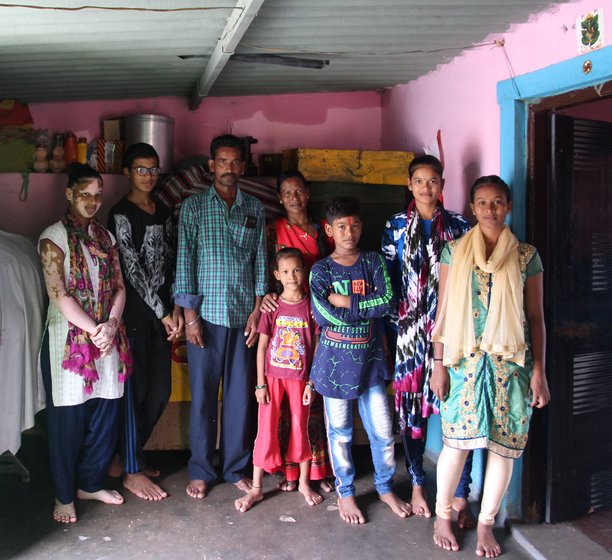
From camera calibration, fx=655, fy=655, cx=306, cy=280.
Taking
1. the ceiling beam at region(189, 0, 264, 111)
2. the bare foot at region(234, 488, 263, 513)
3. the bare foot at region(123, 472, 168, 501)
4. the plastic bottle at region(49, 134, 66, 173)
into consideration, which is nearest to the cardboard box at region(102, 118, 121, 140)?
the plastic bottle at region(49, 134, 66, 173)

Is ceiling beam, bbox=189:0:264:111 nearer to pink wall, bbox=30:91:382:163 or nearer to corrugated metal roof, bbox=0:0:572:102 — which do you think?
corrugated metal roof, bbox=0:0:572:102

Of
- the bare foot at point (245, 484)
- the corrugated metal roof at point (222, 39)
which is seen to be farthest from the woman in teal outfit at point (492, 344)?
the bare foot at point (245, 484)

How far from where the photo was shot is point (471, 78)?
12.2 ft

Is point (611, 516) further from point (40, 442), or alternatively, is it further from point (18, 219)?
point (18, 219)

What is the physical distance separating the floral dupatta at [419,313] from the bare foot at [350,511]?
1.60 ft

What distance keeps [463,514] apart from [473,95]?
2275mm

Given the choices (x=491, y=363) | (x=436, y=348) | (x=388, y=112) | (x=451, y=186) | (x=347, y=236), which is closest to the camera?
(x=491, y=363)

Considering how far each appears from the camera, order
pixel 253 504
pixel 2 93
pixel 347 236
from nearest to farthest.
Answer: pixel 347 236, pixel 253 504, pixel 2 93

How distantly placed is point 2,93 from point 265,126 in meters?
1.87

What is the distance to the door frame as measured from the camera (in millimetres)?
3020

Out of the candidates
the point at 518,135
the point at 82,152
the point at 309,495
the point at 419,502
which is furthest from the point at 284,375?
the point at 82,152

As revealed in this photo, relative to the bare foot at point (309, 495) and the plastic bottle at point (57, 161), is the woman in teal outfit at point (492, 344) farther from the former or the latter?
the plastic bottle at point (57, 161)

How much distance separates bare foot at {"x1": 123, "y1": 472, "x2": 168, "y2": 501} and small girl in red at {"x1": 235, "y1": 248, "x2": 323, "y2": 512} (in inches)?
18.8

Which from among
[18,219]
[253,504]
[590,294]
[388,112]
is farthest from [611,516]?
[18,219]
